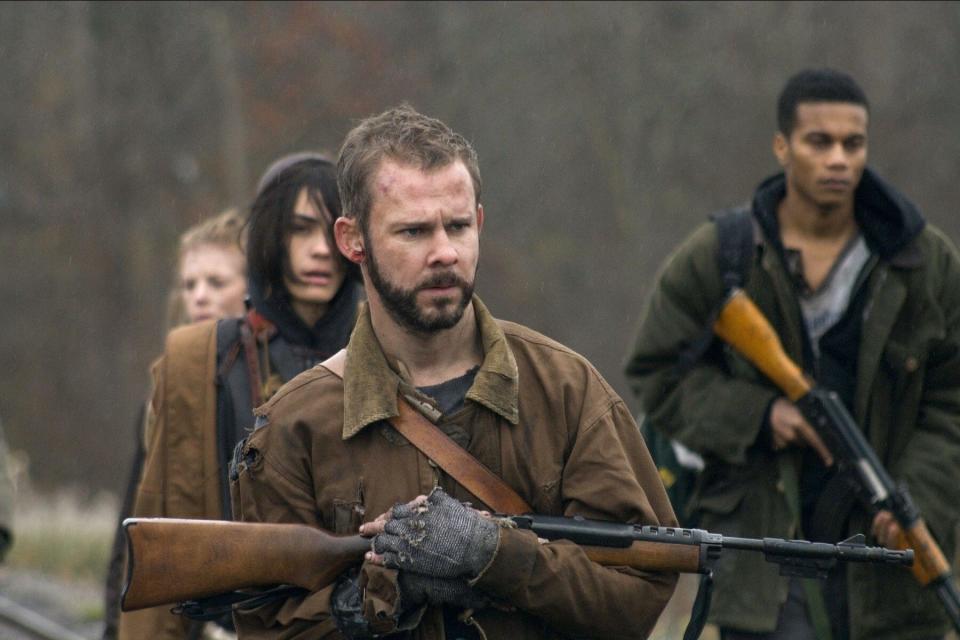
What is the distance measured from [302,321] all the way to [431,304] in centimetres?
169

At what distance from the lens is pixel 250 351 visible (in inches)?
217

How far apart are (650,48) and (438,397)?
19003 millimetres

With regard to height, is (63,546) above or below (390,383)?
below

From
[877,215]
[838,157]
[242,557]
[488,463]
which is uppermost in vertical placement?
[838,157]

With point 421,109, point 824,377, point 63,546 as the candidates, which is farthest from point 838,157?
point 421,109

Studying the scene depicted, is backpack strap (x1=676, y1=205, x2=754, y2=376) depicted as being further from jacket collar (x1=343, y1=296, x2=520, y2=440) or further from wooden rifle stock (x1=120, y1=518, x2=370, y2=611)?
wooden rifle stock (x1=120, y1=518, x2=370, y2=611)

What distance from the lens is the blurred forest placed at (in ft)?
68.6

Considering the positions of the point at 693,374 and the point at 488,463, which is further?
the point at 693,374

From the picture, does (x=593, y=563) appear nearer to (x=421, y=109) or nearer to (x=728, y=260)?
(x=728, y=260)

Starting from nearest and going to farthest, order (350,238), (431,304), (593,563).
Answer: 1. (593,563)
2. (431,304)
3. (350,238)

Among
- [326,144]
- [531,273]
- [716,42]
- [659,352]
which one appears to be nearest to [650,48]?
[716,42]

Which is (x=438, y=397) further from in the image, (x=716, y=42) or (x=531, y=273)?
(x=531, y=273)

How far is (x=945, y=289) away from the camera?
640 cm

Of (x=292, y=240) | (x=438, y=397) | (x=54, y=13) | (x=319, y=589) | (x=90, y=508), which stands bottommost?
(x=90, y=508)
